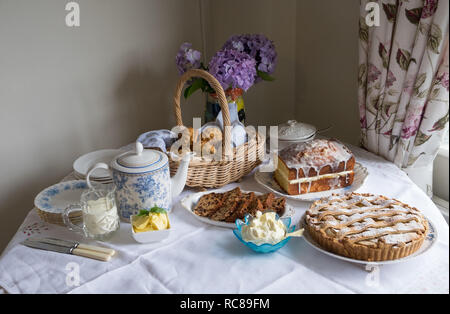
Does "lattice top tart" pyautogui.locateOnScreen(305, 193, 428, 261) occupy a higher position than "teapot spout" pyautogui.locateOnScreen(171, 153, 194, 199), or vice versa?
"teapot spout" pyautogui.locateOnScreen(171, 153, 194, 199)

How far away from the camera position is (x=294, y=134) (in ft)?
5.33

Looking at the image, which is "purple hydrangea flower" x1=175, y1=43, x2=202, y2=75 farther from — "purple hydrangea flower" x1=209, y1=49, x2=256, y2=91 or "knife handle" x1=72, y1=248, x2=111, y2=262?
"knife handle" x1=72, y1=248, x2=111, y2=262

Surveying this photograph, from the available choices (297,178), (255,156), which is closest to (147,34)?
(255,156)

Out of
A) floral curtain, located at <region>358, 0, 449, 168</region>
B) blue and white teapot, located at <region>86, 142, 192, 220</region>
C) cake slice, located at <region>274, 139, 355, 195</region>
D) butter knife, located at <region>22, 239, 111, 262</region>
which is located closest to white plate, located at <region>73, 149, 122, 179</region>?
blue and white teapot, located at <region>86, 142, 192, 220</region>

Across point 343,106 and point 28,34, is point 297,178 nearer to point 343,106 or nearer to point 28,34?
point 343,106

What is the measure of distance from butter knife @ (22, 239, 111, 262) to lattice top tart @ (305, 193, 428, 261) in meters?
0.51

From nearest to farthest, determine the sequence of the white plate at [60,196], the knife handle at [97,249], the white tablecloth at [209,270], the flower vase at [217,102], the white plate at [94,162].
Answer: the white tablecloth at [209,270]
the knife handle at [97,249]
the white plate at [60,196]
the white plate at [94,162]
the flower vase at [217,102]

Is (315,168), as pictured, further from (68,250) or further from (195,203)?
(68,250)

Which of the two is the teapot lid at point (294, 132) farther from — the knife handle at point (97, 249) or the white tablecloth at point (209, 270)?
the knife handle at point (97, 249)

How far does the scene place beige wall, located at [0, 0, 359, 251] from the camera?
1.70 metres

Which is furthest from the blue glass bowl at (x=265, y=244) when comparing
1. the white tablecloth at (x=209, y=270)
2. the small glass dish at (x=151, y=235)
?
the small glass dish at (x=151, y=235)

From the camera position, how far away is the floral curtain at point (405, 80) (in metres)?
1.27

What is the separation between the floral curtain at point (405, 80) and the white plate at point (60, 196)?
998mm

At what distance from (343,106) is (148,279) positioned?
1203mm
